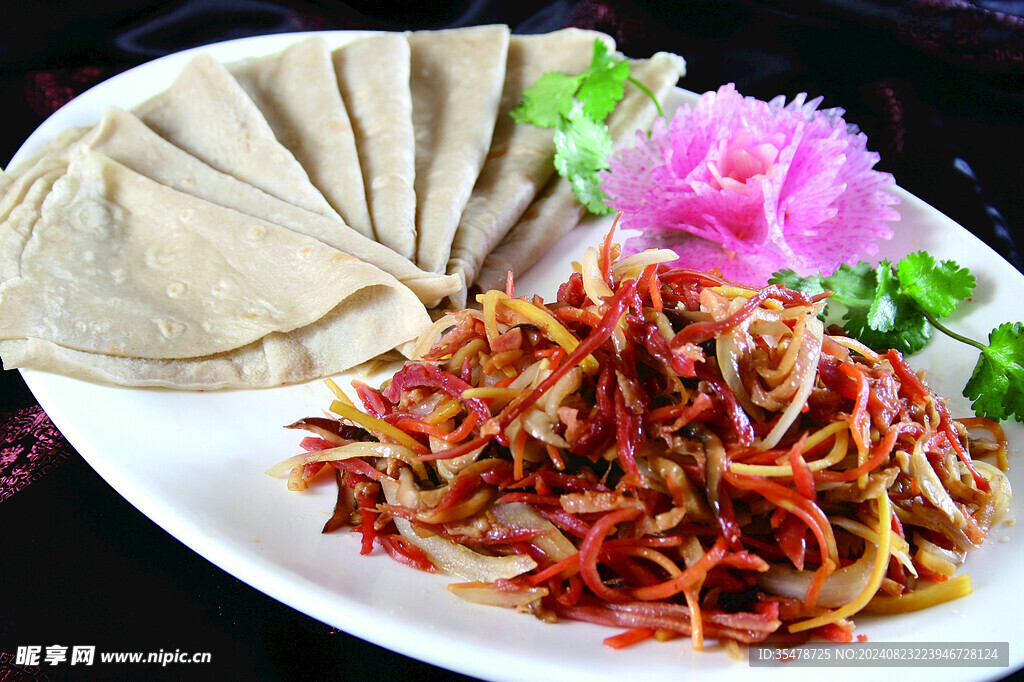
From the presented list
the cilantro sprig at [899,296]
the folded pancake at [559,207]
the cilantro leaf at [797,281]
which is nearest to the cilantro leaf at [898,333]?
the cilantro sprig at [899,296]

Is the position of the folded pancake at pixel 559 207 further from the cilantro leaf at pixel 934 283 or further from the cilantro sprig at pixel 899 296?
the cilantro leaf at pixel 934 283

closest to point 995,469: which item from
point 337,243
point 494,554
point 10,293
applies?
point 494,554

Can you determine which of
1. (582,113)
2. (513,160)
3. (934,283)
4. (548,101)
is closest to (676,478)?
(934,283)

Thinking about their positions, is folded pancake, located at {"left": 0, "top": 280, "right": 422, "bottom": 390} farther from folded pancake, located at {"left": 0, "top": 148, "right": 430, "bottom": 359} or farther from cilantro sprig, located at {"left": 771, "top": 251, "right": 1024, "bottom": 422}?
cilantro sprig, located at {"left": 771, "top": 251, "right": 1024, "bottom": 422}

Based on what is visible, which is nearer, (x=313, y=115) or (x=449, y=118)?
(x=313, y=115)

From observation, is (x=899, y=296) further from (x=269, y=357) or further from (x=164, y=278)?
(x=164, y=278)

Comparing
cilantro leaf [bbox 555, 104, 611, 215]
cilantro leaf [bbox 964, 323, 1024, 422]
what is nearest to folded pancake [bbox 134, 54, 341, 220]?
cilantro leaf [bbox 555, 104, 611, 215]

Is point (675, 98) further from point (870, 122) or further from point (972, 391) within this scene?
point (972, 391)
